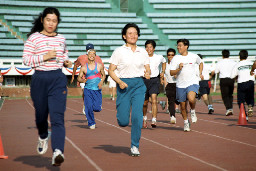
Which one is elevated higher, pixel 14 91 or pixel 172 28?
pixel 172 28

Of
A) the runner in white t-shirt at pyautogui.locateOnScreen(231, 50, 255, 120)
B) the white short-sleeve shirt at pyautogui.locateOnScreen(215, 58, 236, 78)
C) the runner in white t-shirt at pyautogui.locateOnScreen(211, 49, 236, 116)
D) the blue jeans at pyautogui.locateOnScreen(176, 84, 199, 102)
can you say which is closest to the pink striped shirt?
the blue jeans at pyautogui.locateOnScreen(176, 84, 199, 102)

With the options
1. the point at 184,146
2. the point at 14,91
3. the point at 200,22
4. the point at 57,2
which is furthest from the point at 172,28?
the point at 184,146

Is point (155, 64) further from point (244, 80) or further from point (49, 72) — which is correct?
point (49, 72)

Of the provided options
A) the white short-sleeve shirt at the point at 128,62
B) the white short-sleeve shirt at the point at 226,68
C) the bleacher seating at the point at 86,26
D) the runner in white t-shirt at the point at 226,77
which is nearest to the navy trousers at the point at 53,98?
the white short-sleeve shirt at the point at 128,62

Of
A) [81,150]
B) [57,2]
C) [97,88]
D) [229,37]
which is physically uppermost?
[57,2]

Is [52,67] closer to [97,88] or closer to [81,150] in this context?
[81,150]

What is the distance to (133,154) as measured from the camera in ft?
23.3

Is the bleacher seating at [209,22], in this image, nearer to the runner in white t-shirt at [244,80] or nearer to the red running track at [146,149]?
the runner in white t-shirt at [244,80]

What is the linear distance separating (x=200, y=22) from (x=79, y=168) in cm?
3933

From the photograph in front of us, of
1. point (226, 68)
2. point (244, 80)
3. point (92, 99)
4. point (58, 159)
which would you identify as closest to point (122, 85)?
point (58, 159)

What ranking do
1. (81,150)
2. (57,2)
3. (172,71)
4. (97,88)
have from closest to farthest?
(81,150), (172,71), (97,88), (57,2)

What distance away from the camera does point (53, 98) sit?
19.1 ft

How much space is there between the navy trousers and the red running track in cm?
59

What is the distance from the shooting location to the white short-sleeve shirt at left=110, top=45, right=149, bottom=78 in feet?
23.9
